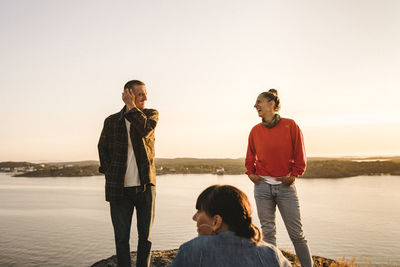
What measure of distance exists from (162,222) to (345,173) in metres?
28.6

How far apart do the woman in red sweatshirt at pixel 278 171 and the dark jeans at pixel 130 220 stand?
1224mm

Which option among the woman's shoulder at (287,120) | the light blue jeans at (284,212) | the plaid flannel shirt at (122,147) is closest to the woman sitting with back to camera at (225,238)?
the plaid flannel shirt at (122,147)

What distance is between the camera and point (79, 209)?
1331 cm

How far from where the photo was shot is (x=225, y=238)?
1.21 meters

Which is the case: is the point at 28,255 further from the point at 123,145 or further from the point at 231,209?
the point at 231,209

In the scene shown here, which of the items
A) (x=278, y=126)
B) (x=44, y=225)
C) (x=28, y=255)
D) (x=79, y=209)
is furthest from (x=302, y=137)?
(x=79, y=209)

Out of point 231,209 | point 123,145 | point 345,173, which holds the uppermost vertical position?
point 123,145

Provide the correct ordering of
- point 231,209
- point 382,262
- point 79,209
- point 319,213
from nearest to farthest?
point 231,209, point 382,262, point 319,213, point 79,209

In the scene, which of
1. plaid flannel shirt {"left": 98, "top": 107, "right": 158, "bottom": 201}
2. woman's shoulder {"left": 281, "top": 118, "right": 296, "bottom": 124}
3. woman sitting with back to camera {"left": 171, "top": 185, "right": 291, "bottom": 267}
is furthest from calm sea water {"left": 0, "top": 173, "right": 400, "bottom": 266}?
woman sitting with back to camera {"left": 171, "top": 185, "right": 291, "bottom": 267}

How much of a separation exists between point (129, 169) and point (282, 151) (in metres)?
1.66

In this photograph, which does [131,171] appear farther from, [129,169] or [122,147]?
[122,147]

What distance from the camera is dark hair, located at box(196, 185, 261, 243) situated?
1.24 metres

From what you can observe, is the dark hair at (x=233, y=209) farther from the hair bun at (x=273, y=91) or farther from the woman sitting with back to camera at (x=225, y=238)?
the hair bun at (x=273, y=91)

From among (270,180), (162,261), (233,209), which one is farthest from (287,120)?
Result: (162,261)
